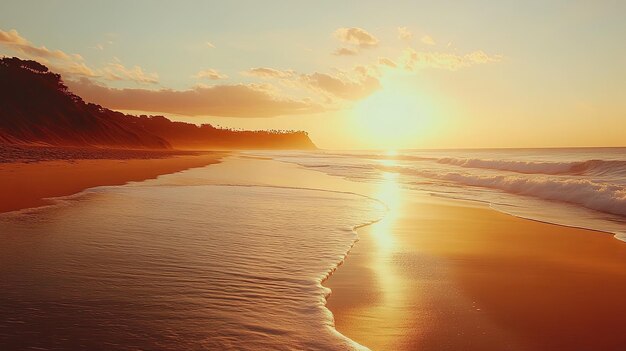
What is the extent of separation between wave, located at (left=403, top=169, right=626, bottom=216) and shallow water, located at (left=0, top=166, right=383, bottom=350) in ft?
31.5

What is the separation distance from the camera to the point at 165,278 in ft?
16.9

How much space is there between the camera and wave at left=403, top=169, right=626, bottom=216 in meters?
14.3

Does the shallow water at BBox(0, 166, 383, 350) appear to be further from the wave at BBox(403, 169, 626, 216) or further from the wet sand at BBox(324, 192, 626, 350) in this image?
the wave at BBox(403, 169, 626, 216)

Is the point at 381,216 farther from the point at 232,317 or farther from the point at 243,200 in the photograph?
the point at 232,317

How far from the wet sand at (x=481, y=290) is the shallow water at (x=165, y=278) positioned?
1.43 ft

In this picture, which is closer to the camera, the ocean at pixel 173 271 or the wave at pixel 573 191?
the ocean at pixel 173 271

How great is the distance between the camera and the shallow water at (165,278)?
11.9 ft

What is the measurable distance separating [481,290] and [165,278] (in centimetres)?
372

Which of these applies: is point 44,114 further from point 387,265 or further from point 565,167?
point 387,265

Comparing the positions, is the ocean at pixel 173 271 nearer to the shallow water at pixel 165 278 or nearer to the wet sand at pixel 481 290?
the shallow water at pixel 165 278

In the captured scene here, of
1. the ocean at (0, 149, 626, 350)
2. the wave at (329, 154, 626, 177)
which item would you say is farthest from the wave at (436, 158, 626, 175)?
the ocean at (0, 149, 626, 350)

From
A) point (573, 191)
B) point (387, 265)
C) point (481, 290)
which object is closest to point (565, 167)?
point (573, 191)

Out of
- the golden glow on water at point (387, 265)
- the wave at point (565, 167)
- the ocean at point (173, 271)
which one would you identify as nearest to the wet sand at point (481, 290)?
the golden glow on water at point (387, 265)

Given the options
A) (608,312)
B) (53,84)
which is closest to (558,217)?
(608,312)
